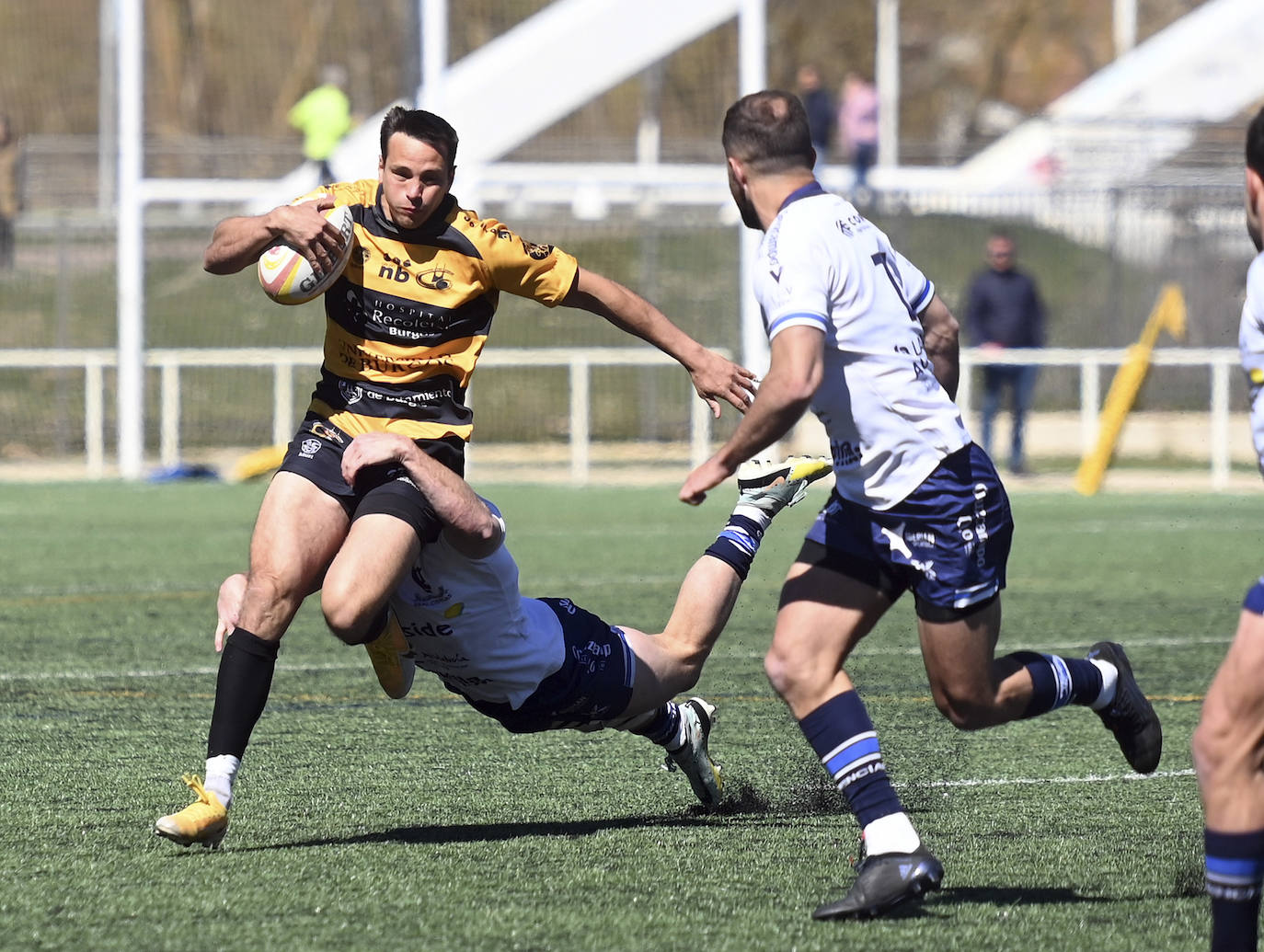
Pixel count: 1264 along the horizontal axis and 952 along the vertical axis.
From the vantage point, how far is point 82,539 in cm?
1405

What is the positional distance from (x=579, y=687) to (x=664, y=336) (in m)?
0.97

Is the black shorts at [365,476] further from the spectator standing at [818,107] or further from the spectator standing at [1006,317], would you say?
the spectator standing at [818,107]

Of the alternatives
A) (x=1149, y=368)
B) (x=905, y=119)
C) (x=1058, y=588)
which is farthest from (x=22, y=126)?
(x=1058, y=588)

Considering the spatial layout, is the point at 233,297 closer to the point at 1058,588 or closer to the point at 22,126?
the point at 1058,588

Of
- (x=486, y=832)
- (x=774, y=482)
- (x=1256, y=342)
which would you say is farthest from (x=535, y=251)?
(x=1256, y=342)

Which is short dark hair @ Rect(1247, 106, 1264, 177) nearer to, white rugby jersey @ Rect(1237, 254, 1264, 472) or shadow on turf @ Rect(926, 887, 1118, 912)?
white rugby jersey @ Rect(1237, 254, 1264, 472)

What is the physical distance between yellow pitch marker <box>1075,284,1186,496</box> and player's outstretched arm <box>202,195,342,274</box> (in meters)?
14.2

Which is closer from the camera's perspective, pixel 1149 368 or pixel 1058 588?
pixel 1058 588

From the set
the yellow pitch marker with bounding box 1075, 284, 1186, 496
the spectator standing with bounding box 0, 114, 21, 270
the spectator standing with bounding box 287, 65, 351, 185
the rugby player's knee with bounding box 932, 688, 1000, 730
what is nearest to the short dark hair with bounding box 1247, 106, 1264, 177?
the rugby player's knee with bounding box 932, 688, 1000, 730

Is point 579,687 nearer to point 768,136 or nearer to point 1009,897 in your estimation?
point 1009,897

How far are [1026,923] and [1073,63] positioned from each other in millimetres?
48777

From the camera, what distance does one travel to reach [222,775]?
5.23 meters

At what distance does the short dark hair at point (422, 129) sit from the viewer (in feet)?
18.2

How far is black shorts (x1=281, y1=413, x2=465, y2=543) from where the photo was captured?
5.43m
